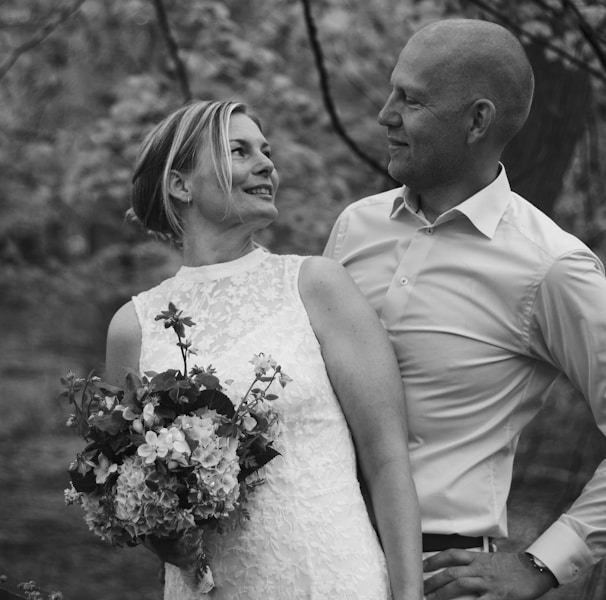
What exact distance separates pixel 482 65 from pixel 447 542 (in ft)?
4.17

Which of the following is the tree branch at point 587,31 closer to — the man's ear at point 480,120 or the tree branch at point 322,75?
the tree branch at point 322,75

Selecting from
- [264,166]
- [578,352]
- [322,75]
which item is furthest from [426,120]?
[322,75]

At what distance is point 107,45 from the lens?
32.1 feet

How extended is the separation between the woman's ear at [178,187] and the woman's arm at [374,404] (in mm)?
487

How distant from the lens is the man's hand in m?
2.76

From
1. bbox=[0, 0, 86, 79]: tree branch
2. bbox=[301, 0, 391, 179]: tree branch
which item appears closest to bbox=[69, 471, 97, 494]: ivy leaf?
bbox=[301, 0, 391, 179]: tree branch

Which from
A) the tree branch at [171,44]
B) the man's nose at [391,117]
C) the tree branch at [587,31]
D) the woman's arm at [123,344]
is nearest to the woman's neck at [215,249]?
the woman's arm at [123,344]

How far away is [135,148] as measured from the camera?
786 centimetres

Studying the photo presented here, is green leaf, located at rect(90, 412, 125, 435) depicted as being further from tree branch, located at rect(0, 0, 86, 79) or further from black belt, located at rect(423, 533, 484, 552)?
tree branch, located at rect(0, 0, 86, 79)

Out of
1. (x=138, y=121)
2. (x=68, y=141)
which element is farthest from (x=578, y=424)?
(x=68, y=141)

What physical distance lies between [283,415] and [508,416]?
1.97ft

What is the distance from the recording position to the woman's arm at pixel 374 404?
279 cm

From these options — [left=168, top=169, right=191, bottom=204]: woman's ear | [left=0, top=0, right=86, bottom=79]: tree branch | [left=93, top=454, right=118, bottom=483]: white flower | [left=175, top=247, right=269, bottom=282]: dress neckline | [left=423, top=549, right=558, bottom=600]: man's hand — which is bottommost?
[left=423, top=549, right=558, bottom=600]: man's hand

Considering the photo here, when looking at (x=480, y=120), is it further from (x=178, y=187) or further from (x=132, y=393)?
(x=132, y=393)
